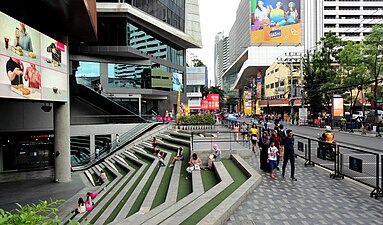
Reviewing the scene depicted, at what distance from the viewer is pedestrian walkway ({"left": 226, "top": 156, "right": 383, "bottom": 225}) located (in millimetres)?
6133

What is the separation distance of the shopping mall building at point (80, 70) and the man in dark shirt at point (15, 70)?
4 cm

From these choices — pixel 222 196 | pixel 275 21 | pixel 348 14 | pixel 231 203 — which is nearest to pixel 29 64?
pixel 222 196

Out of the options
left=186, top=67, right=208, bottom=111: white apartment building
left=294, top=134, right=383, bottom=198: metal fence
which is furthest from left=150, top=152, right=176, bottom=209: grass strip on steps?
left=186, top=67, right=208, bottom=111: white apartment building

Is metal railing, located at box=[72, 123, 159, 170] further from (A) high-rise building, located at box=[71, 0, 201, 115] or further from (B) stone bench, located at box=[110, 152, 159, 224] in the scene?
(B) stone bench, located at box=[110, 152, 159, 224]

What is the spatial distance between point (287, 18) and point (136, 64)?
59.4m

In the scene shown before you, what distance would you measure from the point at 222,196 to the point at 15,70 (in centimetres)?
886

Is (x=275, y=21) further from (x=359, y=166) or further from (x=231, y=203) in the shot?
(x=231, y=203)

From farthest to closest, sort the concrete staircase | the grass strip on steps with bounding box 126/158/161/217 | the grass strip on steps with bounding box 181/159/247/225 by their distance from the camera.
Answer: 1. the grass strip on steps with bounding box 126/158/161/217
2. the concrete staircase
3. the grass strip on steps with bounding box 181/159/247/225

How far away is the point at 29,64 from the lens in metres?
11.6

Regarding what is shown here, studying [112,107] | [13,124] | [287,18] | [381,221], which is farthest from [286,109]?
[381,221]

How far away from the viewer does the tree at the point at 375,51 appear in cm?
2736

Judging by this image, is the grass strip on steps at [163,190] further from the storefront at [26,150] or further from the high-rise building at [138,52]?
the high-rise building at [138,52]

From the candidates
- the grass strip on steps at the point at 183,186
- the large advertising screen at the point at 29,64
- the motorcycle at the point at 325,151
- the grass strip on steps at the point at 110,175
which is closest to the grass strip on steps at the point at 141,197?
the grass strip on steps at the point at 183,186

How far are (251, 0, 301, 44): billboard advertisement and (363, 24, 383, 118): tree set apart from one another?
52.6m
